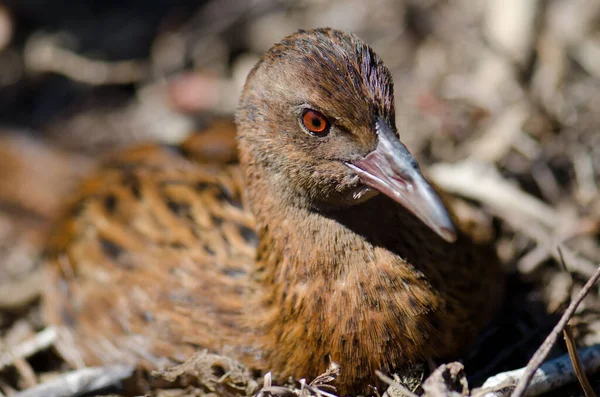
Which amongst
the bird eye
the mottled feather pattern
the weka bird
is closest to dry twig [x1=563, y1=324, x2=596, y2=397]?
the weka bird

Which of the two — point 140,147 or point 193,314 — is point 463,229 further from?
point 140,147

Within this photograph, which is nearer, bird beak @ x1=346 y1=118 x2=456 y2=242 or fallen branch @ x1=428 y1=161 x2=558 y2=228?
bird beak @ x1=346 y1=118 x2=456 y2=242

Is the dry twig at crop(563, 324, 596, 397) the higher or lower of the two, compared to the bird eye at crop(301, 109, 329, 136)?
lower

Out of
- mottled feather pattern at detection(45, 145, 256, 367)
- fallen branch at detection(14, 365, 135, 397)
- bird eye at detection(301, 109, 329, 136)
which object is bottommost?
fallen branch at detection(14, 365, 135, 397)

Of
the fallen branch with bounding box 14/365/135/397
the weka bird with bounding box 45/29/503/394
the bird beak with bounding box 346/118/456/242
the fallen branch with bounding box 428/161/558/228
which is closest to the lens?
the bird beak with bounding box 346/118/456/242

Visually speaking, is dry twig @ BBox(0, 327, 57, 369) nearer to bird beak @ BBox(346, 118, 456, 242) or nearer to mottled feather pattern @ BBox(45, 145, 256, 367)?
mottled feather pattern @ BBox(45, 145, 256, 367)

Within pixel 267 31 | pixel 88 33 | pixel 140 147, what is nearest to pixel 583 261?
pixel 140 147

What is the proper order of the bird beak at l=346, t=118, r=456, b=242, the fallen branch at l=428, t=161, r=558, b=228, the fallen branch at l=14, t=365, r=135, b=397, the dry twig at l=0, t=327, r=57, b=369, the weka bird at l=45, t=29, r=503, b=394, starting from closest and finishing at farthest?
the bird beak at l=346, t=118, r=456, b=242 → the weka bird at l=45, t=29, r=503, b=394 → the fallen branch at l=14, t=365, r=135, b=397 → the dry twig at l=0, t=327, r=57, b=369 → the fallen branch at l=428, t=161, r=558, b=228
